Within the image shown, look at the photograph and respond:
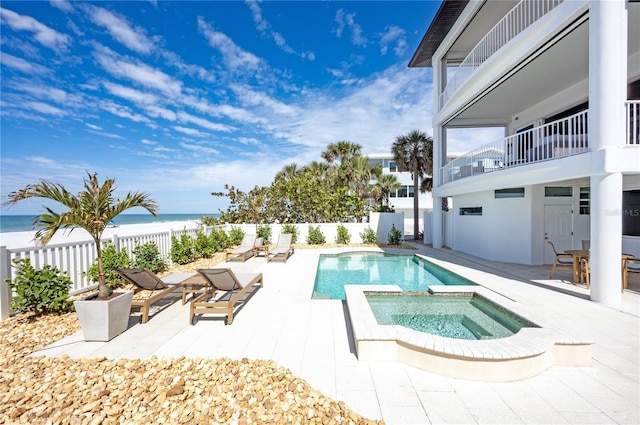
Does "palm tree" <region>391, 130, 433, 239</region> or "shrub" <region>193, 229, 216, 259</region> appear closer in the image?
"shrub" <region>193, 229, 216, 259</region>

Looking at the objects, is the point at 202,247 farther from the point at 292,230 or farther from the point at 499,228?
the point at 499,228

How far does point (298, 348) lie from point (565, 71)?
11.1 meters

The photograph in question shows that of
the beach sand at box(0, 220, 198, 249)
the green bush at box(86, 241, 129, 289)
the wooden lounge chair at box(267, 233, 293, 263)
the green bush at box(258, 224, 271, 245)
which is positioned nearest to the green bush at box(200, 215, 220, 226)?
the beach sand at box(0, 220, 198, 249)

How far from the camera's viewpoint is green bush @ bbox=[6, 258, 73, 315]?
4.53 meters

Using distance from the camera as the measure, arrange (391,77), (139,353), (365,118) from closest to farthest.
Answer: (139,353) → (391,77) → (365,118)

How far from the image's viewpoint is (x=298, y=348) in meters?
3.74

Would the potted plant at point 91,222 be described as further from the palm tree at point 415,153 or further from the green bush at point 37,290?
the palm tree at point 415,153

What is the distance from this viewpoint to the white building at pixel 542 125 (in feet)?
17.5

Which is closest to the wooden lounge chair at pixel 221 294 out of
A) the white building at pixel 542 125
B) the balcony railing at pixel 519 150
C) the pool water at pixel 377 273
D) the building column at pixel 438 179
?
the pool water at pixel 377 273

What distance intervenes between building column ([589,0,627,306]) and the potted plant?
932 cm

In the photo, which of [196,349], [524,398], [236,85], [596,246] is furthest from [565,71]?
[236,85]

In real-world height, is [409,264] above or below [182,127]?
below

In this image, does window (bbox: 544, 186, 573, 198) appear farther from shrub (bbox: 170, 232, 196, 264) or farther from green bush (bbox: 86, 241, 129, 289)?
green bush (bbox: 86, 241, 129, 289)

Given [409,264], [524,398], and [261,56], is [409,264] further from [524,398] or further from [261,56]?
[261,56]
